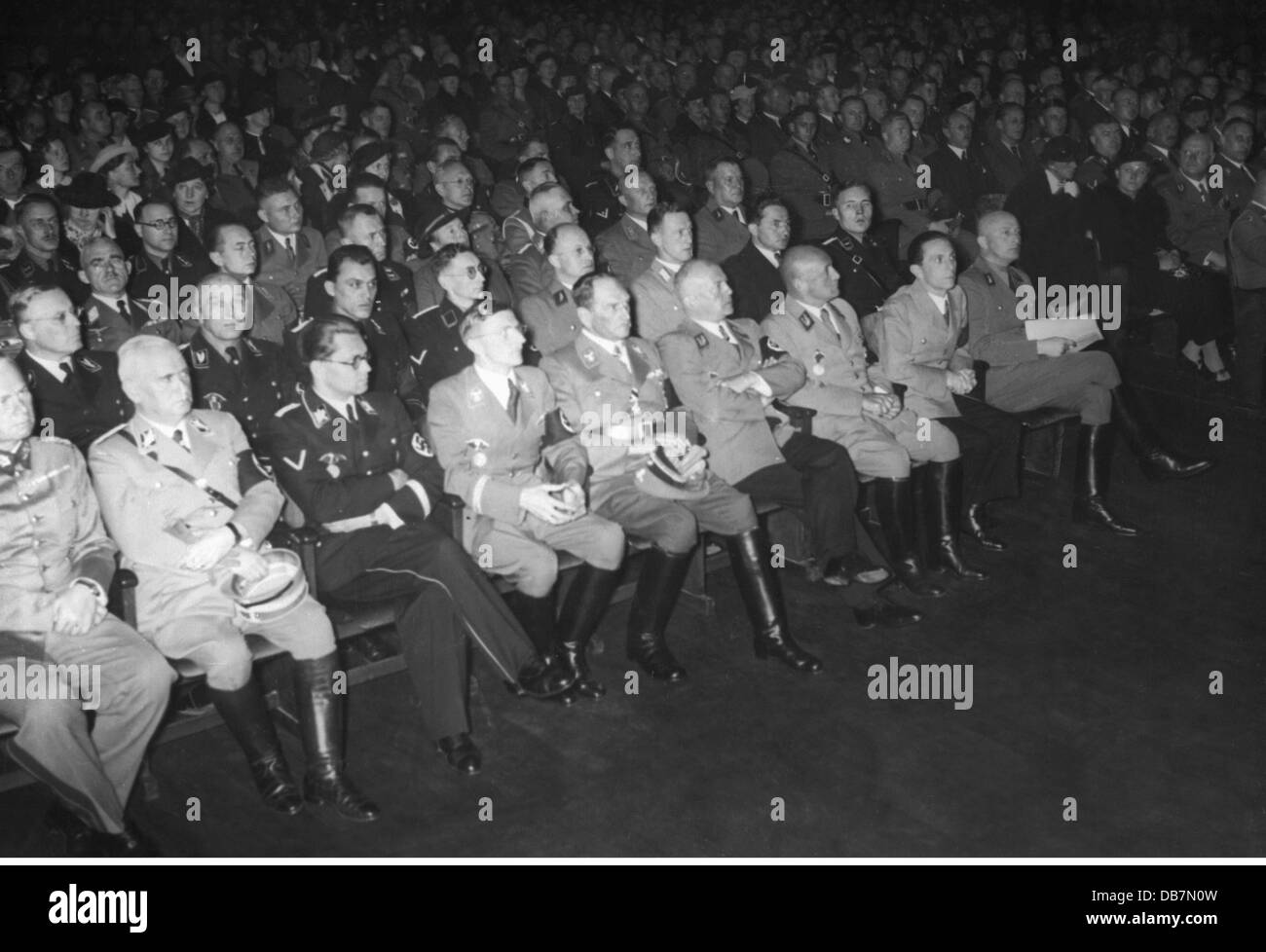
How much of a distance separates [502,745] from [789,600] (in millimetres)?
1441

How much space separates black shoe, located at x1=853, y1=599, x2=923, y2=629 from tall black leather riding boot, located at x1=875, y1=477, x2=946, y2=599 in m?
0.32

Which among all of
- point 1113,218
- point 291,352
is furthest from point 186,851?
point 1113,218

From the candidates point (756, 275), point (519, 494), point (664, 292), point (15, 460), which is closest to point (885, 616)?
point (519, 494)

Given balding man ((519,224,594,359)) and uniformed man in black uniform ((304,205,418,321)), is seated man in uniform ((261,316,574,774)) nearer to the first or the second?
uniformed man in black uniform ((304,205,418,321))

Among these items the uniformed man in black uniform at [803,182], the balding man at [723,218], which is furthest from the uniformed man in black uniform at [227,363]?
the uniformed man in black uniform at [803,182]

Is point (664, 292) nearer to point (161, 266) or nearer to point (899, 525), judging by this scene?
point (899, 525)

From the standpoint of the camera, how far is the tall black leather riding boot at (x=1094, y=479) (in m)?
5.42

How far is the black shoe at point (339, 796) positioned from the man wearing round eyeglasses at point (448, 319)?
1790mm

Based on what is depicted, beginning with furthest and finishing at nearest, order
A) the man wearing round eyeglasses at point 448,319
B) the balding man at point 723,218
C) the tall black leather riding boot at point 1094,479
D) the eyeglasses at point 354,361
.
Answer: the balding man at point 723,218
the tall black leather riding boot at point 1094,479
the man wearing round eyeglasses at point 448,319
the eyeglasses at point 354,361

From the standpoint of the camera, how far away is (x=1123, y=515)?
5527mm

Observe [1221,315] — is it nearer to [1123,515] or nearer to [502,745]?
[1123,515]

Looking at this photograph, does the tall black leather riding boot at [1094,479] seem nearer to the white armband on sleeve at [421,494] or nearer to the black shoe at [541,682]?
the black shoe at [541,682]

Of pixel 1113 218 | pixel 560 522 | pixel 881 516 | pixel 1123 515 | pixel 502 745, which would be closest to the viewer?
pixel 502 745

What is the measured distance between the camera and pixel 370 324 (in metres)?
5.11
